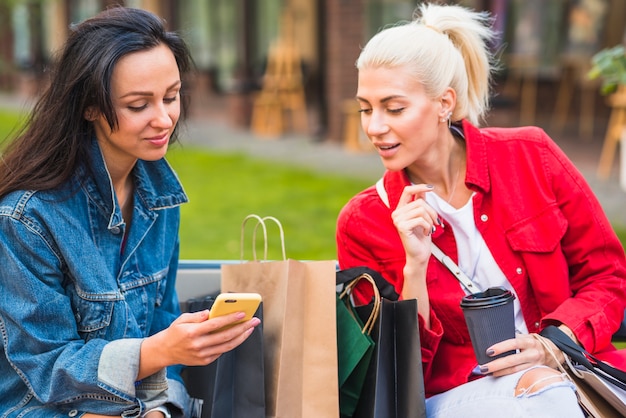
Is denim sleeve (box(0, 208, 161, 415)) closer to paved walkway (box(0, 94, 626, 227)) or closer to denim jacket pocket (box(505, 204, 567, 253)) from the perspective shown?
denim jacket pocket (box(505, 204, 567, 253))

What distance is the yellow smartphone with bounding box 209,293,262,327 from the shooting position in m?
2.07

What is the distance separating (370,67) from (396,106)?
141 mm

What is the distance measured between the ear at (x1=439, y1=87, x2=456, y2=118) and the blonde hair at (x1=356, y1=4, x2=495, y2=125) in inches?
0.8

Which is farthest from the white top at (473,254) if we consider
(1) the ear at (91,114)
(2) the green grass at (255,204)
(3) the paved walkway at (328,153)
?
(3) the paved walkway at (328,153)

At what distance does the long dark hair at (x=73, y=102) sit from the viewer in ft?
7.52

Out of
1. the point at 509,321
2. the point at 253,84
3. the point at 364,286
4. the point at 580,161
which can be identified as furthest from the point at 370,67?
the point at 253,84

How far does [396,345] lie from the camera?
8.06ft

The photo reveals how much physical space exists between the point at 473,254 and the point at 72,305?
1154 millimetres

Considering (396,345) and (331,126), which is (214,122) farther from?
(396,345)

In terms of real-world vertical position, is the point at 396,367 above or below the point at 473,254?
below

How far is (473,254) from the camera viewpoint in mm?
2674

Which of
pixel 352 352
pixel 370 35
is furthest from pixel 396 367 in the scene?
pixel 370 35

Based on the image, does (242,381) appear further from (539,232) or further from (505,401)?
(539,232)

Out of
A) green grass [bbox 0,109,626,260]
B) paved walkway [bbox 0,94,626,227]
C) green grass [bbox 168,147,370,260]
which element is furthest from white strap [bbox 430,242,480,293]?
paved walkway [bbox 0,94,626,227]
